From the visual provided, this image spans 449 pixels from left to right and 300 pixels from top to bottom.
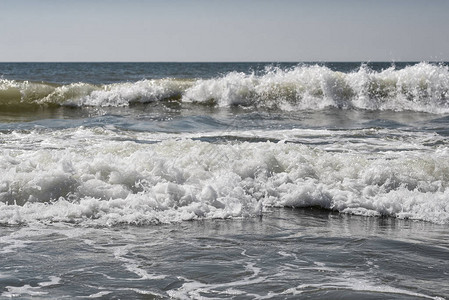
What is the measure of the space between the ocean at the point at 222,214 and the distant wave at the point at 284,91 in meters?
6.44

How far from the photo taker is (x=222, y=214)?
22.3 feet

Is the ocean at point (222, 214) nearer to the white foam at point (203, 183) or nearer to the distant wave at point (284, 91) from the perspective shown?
the white foam at point (203, 183)

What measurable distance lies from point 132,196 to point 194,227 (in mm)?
1083

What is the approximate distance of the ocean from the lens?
14.7 feet

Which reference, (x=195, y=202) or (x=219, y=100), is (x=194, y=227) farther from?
(x=219, y=100)

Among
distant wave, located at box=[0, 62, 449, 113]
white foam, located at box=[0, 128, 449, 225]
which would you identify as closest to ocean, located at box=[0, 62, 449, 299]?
white foam, located at box=[0, 128, 449, 225]

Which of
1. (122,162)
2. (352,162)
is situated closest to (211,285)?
(122,162)

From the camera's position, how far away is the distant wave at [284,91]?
20.4 metres

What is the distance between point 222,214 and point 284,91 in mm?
14669

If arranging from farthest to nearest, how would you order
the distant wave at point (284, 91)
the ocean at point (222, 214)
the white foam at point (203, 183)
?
1. the distant wave at point (284, 91)
2. the white foam at point (203, 183)
3. the ocean at point (222, 214)

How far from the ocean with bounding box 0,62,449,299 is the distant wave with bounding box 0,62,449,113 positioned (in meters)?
6.44

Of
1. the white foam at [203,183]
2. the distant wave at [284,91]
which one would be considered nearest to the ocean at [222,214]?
the white foam at [203,183]

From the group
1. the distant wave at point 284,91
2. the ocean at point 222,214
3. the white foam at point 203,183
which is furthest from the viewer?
the distant wave at point 284,91

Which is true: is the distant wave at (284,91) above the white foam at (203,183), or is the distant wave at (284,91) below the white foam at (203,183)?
above
